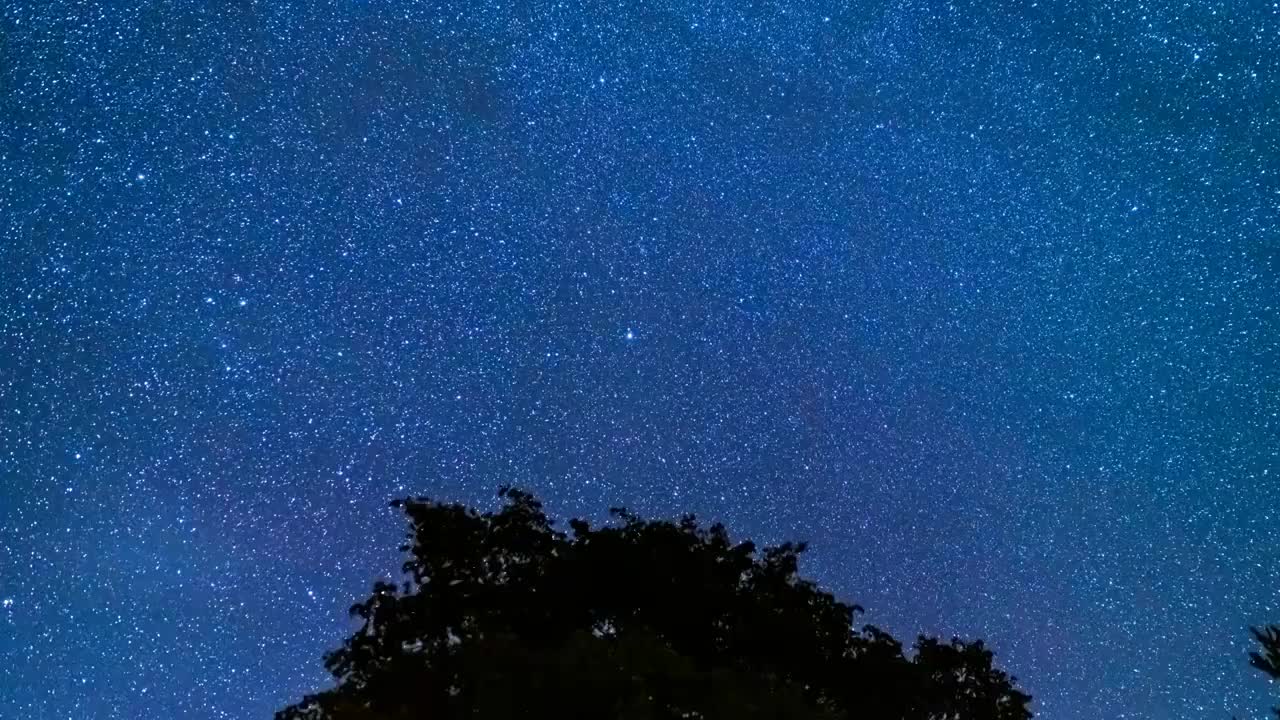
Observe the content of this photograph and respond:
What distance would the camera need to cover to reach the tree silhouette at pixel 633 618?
1514 centimetres

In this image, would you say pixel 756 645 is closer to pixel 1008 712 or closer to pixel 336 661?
pixel 1008 712

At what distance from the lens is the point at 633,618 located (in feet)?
53.1

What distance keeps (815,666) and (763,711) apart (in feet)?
17.8

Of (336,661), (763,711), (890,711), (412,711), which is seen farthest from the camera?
(890,711)

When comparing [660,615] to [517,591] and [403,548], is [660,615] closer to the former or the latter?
[517,591]

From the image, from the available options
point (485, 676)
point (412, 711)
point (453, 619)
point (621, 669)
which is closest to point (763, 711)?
point (621, 669)

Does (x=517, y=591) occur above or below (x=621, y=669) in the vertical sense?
above

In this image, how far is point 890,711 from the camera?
55.1 feet

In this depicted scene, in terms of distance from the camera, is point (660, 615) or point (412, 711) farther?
point (660, 615)

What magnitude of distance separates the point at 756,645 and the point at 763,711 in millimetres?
4720

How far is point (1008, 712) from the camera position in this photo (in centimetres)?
1764

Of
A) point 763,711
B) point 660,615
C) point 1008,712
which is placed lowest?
point 763,711

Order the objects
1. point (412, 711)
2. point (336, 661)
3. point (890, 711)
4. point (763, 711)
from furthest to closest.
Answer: point (890, 711)
point (336, 661)
point (412, 711)
point (763, 711)

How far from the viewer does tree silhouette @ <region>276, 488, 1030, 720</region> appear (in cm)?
1514
